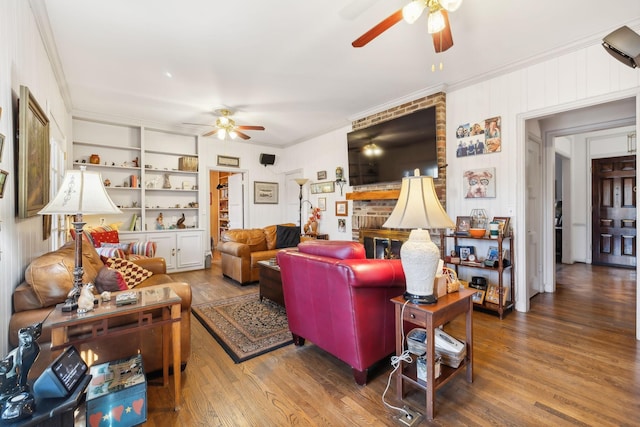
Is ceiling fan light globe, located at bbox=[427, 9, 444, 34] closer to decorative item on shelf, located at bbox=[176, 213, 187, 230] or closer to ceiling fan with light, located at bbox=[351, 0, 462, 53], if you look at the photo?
ceiling fan with light, located at bbox=[351, 0, 462, 53]

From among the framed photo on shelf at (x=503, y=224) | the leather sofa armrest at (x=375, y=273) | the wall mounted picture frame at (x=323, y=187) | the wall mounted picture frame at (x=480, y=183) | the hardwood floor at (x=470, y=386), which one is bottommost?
the hardwood floor at (x=470, y=386)

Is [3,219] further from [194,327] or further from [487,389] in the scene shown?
[487,389]

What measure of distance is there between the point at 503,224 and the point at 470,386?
195cm

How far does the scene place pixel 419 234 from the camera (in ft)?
5.65

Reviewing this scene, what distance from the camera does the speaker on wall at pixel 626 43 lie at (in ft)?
5.83

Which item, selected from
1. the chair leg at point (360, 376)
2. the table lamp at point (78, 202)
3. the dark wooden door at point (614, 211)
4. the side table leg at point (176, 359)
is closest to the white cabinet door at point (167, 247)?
the table lamp at point (78, 202)

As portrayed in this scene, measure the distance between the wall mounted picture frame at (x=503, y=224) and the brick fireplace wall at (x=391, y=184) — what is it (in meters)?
0.67

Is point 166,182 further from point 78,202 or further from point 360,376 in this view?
point 360,376

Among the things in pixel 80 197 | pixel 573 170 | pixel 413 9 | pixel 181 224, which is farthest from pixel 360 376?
pixel 573 170

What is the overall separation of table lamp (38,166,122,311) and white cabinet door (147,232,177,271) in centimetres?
378

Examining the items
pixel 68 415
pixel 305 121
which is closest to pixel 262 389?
pixel 68 415

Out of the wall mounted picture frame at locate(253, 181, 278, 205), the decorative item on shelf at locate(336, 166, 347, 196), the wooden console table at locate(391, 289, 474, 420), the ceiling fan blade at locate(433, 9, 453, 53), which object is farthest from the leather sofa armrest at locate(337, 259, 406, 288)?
the wall mounted picture frame at locate(253, 181, 278, 205)

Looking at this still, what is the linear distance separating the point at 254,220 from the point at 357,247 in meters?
5.14

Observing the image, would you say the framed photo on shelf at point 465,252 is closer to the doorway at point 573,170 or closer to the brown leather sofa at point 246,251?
the doorway at point 573,170
